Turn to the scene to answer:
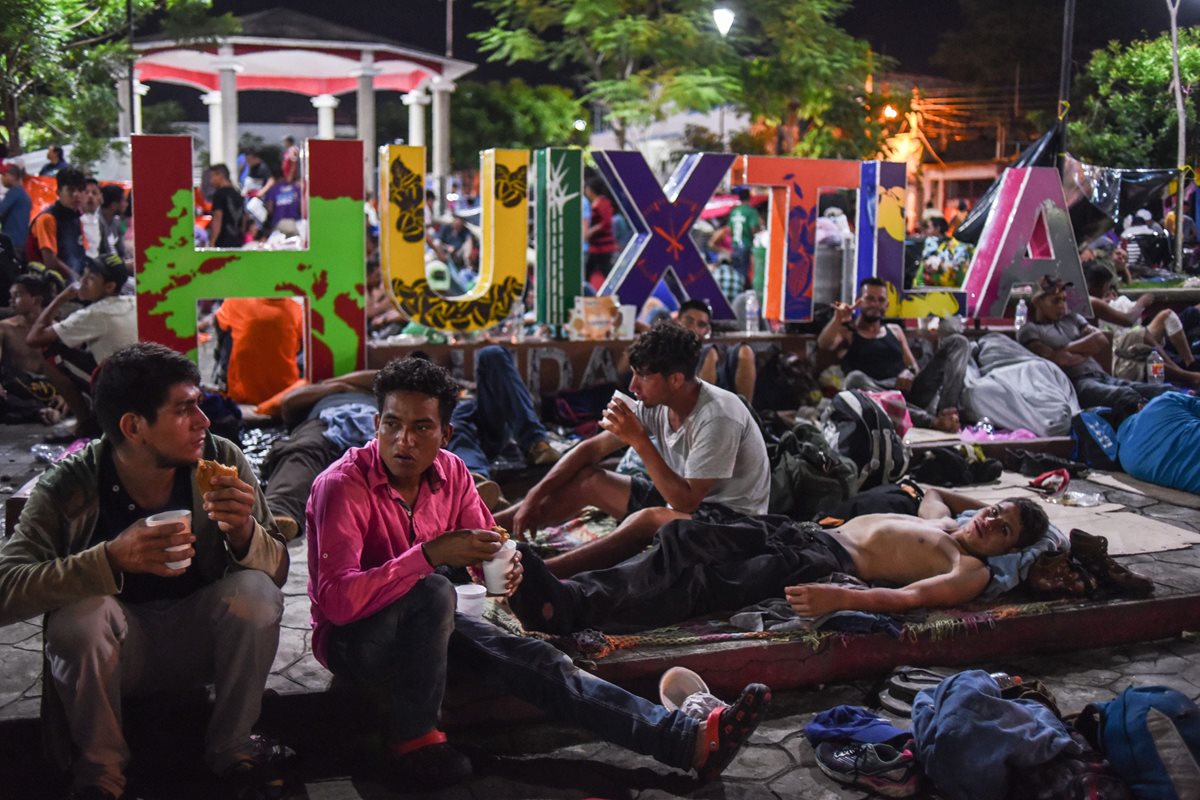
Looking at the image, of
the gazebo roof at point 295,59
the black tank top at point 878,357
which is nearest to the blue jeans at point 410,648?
the black tank top at point 878,357

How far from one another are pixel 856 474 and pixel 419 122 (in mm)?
23201

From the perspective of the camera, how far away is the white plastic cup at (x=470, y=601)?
400 cm

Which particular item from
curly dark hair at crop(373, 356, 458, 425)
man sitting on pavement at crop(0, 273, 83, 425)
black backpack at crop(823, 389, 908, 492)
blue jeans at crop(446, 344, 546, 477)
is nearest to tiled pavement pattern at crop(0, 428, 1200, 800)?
curly dark hair at crop(373, 356, 458, 425)

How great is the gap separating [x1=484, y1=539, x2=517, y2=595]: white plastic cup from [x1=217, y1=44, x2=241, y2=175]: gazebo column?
21847 millimetres

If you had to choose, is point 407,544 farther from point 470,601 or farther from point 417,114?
point 417,114

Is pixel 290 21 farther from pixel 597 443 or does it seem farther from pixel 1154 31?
pixel 597 443

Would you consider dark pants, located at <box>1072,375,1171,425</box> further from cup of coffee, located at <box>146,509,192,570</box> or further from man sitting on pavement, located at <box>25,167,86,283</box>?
man sitting on pavement, located at <box>25,167,86,283</box>

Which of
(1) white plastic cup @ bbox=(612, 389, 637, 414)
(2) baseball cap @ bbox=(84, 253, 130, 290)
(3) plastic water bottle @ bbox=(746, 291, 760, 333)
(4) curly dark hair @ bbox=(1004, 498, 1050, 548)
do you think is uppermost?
(2) baseball cap @ bbox=(84, 253, 130, 290)

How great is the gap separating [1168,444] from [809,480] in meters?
2.98

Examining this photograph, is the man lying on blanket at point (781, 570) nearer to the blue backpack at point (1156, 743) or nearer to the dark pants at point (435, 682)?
the dark pants at point (435, 682)

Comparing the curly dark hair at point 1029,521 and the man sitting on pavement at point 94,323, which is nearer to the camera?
the curly dark hair at point 1029,521

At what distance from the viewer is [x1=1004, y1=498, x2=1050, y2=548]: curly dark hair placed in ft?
16.7

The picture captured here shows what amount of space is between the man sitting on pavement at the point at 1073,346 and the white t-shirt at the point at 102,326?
6.79 m

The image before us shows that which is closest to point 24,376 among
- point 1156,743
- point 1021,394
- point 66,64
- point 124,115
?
point 66,64
